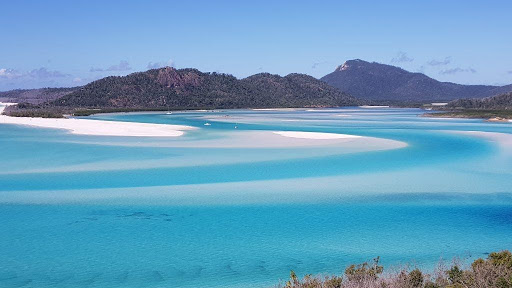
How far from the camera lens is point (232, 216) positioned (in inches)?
606

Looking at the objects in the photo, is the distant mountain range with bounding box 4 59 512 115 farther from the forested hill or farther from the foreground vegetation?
the foreground vegetation

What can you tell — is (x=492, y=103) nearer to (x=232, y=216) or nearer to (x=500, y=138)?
(x=500, y=138)

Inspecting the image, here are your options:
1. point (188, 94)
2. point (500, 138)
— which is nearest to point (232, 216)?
point (500, 138)

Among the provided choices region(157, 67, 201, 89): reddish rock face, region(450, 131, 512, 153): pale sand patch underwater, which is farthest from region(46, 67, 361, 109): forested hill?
region(450, 131, 512, 153): pale sand patch underwater

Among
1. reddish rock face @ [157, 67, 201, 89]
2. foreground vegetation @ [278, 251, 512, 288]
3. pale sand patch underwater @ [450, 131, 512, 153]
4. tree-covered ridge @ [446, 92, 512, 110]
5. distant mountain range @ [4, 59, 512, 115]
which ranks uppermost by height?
reddish rock face @ [157, 67, 201, 89]

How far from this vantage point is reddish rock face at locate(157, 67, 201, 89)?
136000mm

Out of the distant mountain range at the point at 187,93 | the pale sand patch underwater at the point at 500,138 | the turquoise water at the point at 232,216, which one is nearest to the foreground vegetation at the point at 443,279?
the turquoise water at the point at 232,216

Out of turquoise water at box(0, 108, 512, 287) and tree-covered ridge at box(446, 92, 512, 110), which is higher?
tree-covered ridge at box(446, 92, 512, 110)

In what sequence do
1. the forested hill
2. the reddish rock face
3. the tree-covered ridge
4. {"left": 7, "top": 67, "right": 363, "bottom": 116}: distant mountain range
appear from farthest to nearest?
the reddish rock face < the forested hill < {"left": 7, "top": 67, "right": 363, "bottom": 116}: distant mountain range < the tree-covered ridge

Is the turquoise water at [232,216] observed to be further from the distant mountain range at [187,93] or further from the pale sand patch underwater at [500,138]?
the distant mountain range at [187,93]

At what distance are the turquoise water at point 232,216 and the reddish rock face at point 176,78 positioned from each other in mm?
109307

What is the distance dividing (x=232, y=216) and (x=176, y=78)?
417 ft

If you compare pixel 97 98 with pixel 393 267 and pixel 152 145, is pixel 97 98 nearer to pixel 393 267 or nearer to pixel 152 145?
pixel 152 145

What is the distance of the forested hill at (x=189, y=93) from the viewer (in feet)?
386
